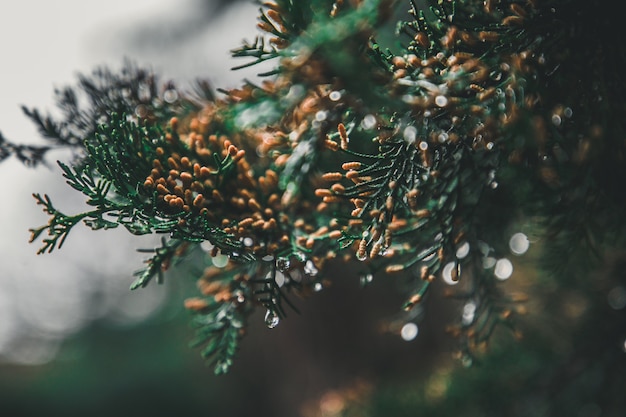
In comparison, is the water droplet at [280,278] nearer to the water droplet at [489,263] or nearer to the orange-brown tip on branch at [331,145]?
the orange-brown tip on branch at [331,145]

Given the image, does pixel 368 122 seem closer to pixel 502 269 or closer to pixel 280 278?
pixel 280 278

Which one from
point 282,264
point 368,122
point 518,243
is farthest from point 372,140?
point 518,243

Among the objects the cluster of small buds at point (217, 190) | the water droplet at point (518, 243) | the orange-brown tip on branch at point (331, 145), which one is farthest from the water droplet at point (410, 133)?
the water droplet at point (518, 243)

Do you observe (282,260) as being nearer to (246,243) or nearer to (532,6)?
(246,243)

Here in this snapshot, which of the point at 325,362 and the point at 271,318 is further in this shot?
the point at 325,362

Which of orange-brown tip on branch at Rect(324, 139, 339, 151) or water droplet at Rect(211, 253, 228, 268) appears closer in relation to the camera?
orange-brown tip on branch at Rect(324, 139, 339, 151)

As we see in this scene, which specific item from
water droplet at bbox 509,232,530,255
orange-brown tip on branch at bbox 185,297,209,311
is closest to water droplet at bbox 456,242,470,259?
water droplet at bbox 509,232,530,255

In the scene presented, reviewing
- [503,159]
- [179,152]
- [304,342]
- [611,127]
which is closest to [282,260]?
[179,152]

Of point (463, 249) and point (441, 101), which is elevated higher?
point (441, 101)

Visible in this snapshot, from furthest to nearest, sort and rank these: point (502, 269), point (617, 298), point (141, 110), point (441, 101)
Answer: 1. point (617, 298)
2. point (502, 269)
3. point (141, 110)
4. point (441, 101)

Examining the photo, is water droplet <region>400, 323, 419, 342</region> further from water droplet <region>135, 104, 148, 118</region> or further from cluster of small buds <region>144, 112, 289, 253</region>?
water droplet <region>135, 104, 148, 118</region>
